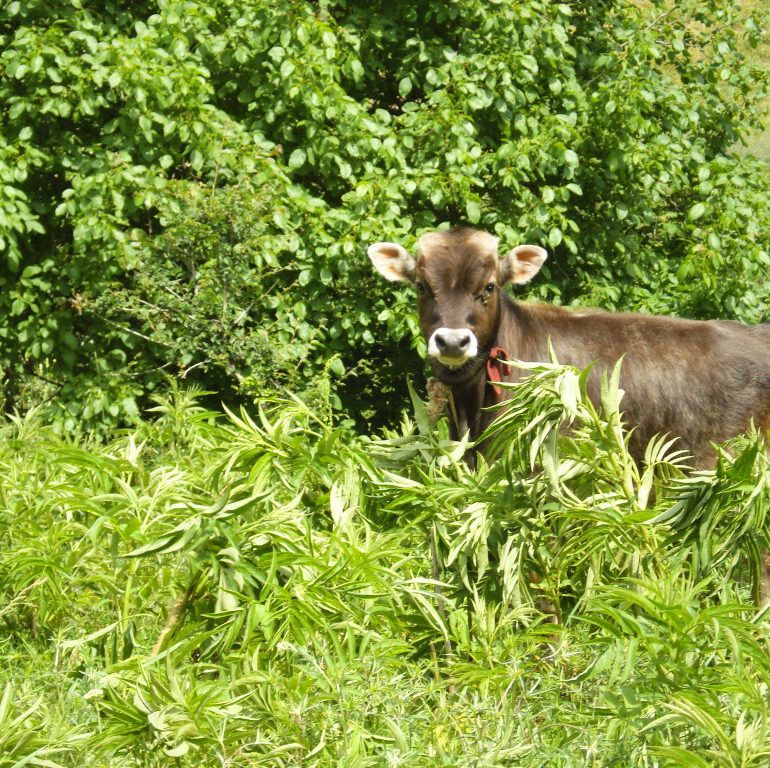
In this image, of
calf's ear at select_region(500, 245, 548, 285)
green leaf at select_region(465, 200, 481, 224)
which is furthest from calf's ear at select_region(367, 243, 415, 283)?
green leaf at select_region(465, 200, 481, 224)

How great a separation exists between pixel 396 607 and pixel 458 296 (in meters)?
2.42

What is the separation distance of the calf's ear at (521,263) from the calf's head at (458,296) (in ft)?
0.04

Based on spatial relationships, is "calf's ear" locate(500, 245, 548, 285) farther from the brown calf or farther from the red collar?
the red collar

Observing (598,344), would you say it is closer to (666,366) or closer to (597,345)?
(597,345)

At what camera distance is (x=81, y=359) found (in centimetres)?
859

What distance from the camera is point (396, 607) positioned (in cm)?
436

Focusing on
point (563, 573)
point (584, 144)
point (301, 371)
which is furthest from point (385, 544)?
point (584, 144)

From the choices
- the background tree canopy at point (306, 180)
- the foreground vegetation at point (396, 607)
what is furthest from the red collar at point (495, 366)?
the background tree canopy at point (306, 180)

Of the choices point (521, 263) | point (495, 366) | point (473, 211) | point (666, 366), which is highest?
point (521, 263)

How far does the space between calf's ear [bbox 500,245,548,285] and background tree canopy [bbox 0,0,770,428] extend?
1283 millimetres

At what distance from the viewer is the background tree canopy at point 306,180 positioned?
7914 millimetres

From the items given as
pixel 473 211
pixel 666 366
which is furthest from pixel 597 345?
pixel 473 211

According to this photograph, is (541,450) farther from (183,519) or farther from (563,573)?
(183,519)

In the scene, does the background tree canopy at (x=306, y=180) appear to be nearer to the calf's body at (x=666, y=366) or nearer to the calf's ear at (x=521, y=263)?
the calf's ear at (x=521, y=263)
